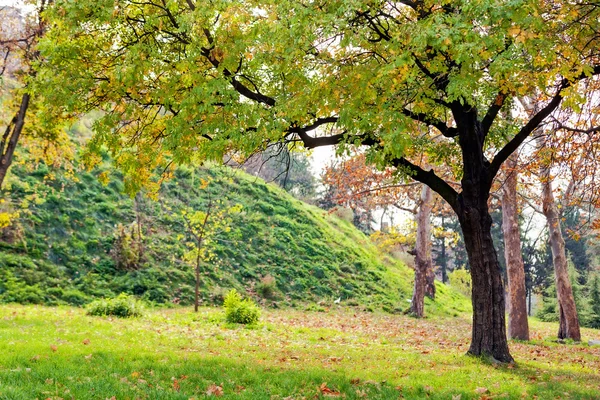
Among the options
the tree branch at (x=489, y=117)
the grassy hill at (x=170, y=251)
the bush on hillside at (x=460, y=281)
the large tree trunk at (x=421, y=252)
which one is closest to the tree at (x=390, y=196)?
the large tree trunk at (x=421, y=252)

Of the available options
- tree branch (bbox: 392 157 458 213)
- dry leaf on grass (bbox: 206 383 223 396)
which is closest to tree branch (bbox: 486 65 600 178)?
tree branch (bbox: 392 157 458 213)

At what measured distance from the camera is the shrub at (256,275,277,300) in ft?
71.3

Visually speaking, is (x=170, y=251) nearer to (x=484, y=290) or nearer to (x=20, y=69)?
(x=20, y=69)

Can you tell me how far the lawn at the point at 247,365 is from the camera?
21.2ft

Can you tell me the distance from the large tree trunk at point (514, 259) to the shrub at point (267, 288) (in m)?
10.3

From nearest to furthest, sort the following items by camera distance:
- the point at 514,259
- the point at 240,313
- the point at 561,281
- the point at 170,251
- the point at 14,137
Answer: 1. the point at 14,137
2. the point at 240,313
3. the point at 514,259
4. the point at 561,281
5. the point at 170,251

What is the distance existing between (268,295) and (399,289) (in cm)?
808

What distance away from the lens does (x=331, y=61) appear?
8148 millimetres

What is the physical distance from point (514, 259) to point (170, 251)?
13810 mm

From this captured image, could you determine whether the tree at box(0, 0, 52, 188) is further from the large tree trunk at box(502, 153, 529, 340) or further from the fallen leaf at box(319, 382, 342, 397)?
the large tree trunk at box(502, 153, 529, 340)

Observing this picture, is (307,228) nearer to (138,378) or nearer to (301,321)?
(301,321)

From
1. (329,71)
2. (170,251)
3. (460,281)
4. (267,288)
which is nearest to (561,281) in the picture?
(267,288)

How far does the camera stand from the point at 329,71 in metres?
8.00

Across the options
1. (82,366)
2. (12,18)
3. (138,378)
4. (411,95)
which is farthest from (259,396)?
(12,18)
